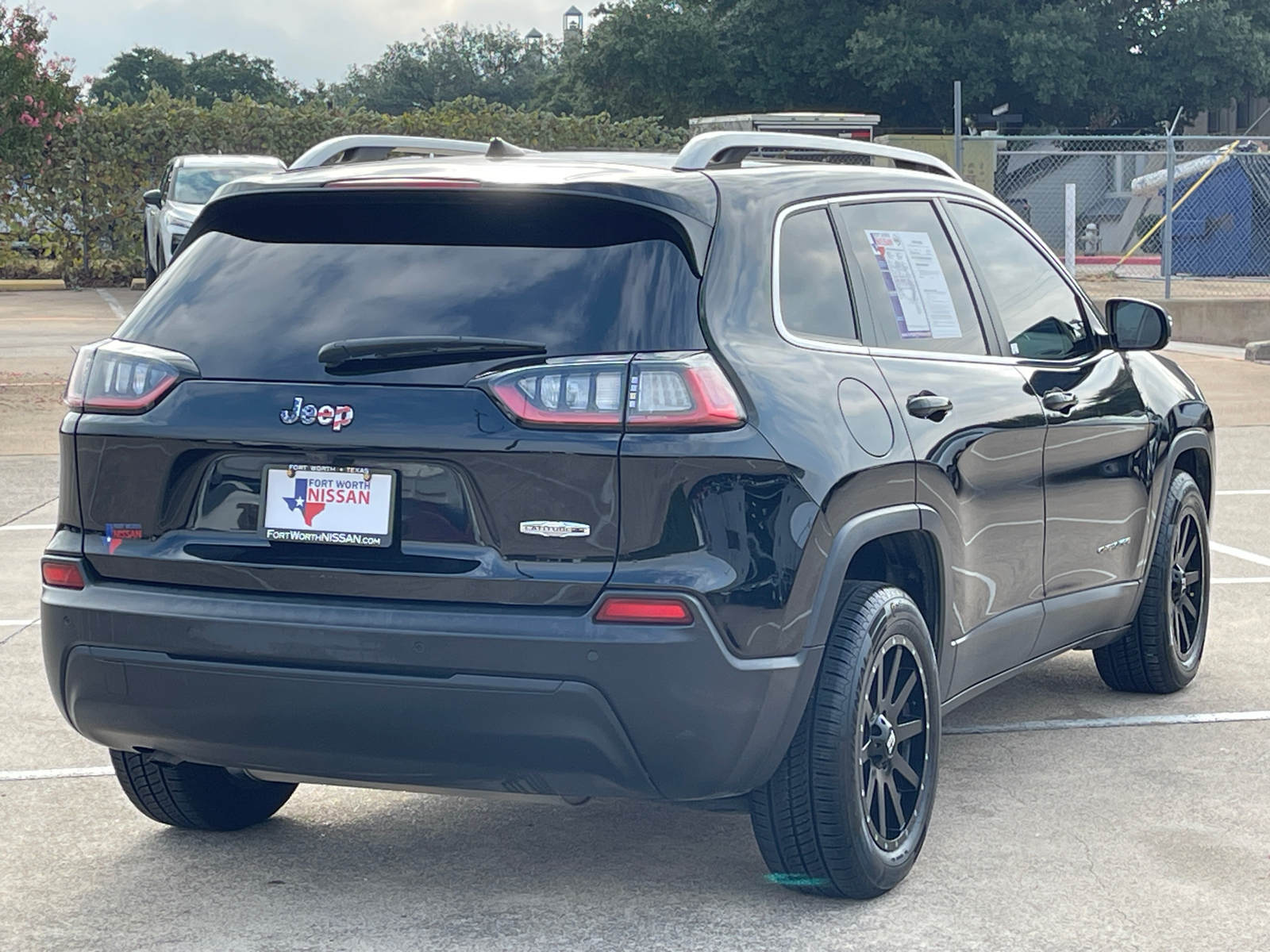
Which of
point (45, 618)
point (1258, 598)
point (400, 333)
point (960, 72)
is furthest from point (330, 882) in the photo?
point (960, 72)

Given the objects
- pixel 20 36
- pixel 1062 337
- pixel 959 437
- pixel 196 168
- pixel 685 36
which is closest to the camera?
pixel 959 437

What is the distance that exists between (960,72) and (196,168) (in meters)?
27.2

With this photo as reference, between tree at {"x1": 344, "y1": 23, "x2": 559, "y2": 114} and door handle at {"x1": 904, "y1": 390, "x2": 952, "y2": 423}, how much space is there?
11250cm

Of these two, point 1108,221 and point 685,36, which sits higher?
point 685,36

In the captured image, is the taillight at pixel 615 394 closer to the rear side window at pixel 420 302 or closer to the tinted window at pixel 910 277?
the rear side window at pixel 420 302

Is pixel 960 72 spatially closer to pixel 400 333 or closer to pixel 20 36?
pixel 20 36

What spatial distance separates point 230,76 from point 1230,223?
344ft

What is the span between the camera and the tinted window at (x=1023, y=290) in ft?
17.3

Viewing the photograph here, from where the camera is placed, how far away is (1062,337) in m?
5.64

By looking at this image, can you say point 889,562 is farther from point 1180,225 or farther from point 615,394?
point 1180,225

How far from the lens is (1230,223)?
2762 centimetres

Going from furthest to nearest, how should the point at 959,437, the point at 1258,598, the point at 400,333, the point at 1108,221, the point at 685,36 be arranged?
the point at 685,36 < the point at 1108,221 < the point at 1258,598 < the point at 959,437 < the point at 400,333

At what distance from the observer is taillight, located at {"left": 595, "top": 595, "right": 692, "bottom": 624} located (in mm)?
3701

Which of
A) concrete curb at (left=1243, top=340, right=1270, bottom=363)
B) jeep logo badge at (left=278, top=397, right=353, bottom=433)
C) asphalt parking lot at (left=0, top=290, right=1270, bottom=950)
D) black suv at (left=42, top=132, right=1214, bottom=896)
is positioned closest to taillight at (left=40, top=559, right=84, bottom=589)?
black suv at (left=42, top=132, right=1214, bottom=896)
